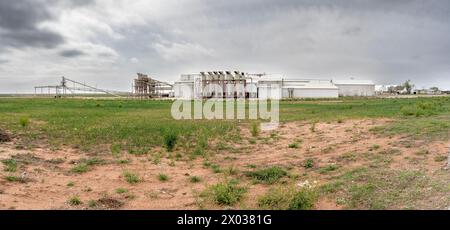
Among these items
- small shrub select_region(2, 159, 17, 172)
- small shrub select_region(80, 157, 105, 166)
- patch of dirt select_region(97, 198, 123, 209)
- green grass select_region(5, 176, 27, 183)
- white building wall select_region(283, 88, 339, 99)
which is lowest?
patch of dirt select_region(97, 198, 123, 209)

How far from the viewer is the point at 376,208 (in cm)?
679

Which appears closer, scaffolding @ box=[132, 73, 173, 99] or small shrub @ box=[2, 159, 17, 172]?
small shrub @ box=[2, 159, 17, 172]

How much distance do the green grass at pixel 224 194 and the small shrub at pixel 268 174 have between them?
1.20 meters

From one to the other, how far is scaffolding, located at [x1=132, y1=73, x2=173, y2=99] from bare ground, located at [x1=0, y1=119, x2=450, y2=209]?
2482 inches

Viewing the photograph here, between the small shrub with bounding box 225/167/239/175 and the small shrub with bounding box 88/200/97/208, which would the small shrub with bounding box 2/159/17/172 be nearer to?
the small shrub with bounding box 88/200/97/208

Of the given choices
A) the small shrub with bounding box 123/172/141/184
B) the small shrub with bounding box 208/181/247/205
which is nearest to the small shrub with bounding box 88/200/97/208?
the small shrub with bounding box 123/172/141/184

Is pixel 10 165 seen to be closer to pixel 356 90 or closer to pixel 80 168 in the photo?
pixel 80 168

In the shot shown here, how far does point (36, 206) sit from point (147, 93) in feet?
239

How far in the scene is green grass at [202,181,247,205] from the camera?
7707 millimetres

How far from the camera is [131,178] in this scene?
9633mm

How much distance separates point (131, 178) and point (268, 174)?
3563mm

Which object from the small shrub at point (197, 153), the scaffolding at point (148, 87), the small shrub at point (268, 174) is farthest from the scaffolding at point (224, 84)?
the small shrub at point (268, 174)
